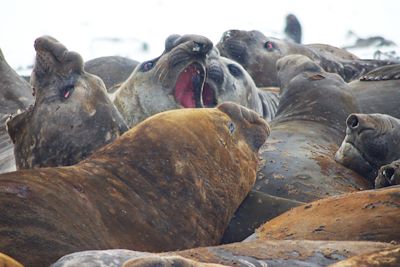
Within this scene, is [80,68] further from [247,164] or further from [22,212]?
[22,212]

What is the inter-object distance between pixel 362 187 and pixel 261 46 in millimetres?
4937

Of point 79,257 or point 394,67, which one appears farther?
point 394,67

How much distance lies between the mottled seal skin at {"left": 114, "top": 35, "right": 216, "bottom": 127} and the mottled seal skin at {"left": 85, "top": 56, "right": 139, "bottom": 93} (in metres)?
2.51

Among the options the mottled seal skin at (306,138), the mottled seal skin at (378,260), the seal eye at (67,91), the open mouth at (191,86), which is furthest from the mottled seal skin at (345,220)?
the open mouth at (191,86)

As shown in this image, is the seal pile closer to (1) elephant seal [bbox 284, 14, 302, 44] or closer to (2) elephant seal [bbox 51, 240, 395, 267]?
(2) elephant seal [bbox 51, 240, 395, 267]

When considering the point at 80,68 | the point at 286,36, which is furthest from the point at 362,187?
the point at 286,36

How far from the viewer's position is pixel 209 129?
18.1 ft

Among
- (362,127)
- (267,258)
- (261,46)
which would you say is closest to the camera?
(267,258)

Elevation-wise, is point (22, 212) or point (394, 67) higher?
point (22, 212)

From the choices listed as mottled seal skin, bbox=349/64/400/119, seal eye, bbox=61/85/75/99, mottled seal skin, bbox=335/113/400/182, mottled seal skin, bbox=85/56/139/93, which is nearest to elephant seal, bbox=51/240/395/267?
seal eye, bbox=61/85/75/99

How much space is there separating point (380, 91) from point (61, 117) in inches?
126

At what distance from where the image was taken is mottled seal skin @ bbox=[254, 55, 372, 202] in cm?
649

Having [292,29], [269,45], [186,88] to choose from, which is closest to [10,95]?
[186,88]

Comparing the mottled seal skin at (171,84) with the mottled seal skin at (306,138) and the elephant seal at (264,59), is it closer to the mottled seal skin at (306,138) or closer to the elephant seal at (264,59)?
the mottled seal skin at (306,138)
